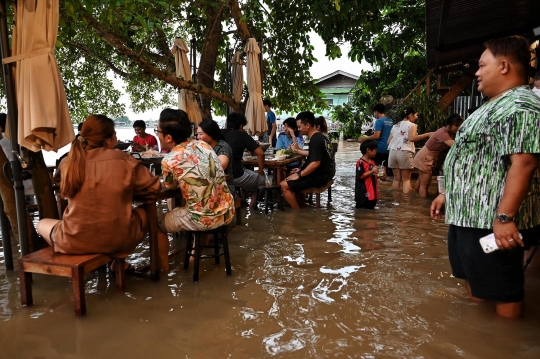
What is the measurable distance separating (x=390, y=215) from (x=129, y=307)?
13.5 feet

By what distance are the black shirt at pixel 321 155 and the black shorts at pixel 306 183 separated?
2.3 inches

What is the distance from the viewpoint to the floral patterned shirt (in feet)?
12.1

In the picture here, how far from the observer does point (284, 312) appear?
3197 mm

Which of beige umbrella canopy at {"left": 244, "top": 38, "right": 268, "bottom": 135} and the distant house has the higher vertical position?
the distant house

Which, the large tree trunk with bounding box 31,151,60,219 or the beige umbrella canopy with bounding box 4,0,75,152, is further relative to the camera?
the large tree trunk with bounding box 31,151,60,219

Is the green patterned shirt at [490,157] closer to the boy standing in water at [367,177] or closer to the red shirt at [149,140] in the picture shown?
the boy standing in water at [367,177]

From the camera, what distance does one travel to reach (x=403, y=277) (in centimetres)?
384

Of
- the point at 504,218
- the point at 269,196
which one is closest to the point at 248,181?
the point at 269,196

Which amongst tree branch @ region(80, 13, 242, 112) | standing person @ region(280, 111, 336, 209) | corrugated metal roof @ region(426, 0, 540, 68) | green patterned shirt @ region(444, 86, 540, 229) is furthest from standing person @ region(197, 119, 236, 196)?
tree branch @ region(80, 13, 242, 112)

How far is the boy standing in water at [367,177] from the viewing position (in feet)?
21.8

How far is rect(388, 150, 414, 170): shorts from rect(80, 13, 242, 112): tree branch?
3.62 metres


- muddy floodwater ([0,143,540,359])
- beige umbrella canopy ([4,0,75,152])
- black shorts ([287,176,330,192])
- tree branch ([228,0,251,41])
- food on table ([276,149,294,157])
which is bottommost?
muddy floodwater ([0,143,540,359])

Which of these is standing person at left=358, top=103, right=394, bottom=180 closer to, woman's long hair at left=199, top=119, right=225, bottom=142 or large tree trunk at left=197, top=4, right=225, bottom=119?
large tree trunk at left=197, top=4, right=225, bottom=119

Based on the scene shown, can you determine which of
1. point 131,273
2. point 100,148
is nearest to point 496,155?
point 100,148
